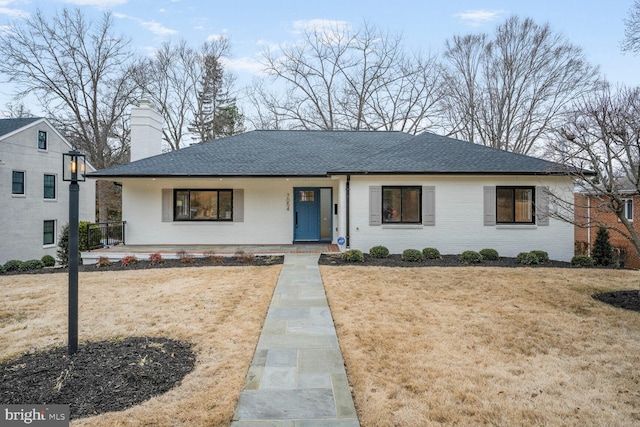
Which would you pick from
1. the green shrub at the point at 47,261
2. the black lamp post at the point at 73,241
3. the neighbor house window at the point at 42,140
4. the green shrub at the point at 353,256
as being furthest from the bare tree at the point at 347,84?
the black lamp post at the point at 73,241

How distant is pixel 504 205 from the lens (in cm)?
1188

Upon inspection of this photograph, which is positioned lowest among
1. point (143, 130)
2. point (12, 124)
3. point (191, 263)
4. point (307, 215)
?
point (191, 263)

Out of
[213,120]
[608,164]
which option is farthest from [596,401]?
[213,120]

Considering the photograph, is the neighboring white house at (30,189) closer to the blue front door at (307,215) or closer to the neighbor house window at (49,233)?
the neighbor house window at (49,233)

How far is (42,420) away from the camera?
2928 millimetres

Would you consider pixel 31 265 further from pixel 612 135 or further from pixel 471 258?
pixel 612 135

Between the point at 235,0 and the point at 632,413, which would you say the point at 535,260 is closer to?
the point at 632,413

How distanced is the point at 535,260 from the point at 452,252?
225cm

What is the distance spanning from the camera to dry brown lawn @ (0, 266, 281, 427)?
10.2ft

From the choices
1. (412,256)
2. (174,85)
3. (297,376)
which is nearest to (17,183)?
(174,85)

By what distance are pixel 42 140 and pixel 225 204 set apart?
1350 cm

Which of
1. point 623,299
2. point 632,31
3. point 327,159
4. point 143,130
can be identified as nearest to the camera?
point 623,299

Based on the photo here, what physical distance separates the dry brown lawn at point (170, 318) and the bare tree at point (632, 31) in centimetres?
1234

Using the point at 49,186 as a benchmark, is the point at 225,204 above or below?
below
